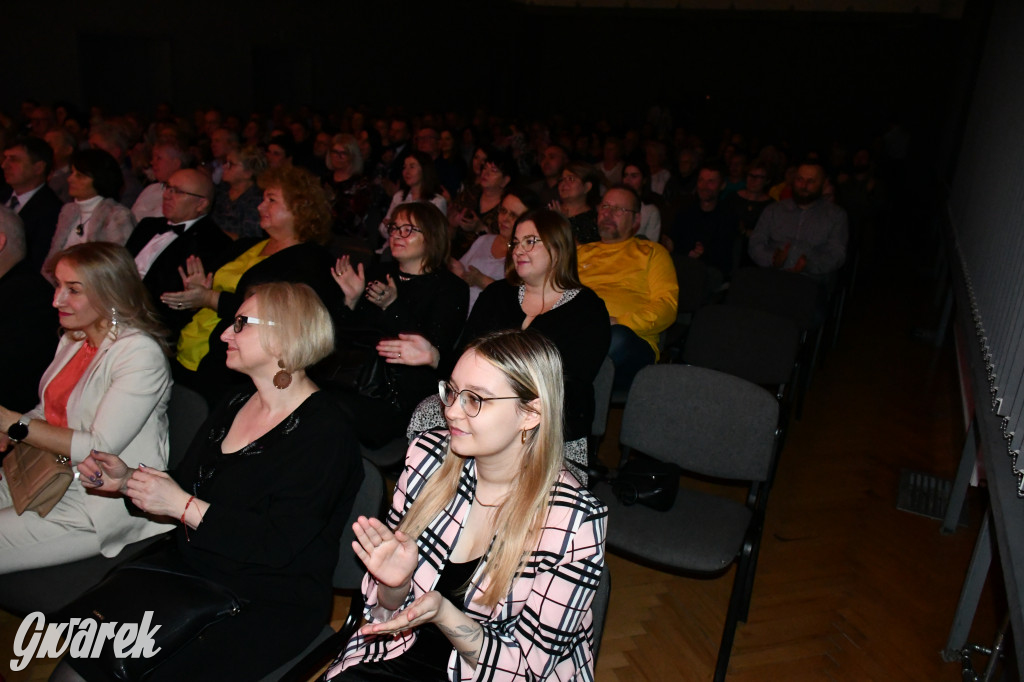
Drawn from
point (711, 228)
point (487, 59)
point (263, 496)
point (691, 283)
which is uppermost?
point (487, 59)

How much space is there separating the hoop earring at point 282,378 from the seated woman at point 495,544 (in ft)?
1.60

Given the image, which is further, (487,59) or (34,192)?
(487,59)

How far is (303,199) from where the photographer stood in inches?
148

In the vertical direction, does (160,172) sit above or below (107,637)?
above

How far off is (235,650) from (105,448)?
87cm

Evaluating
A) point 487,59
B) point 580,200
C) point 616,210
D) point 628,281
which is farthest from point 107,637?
point 487,59

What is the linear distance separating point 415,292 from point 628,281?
1197mm

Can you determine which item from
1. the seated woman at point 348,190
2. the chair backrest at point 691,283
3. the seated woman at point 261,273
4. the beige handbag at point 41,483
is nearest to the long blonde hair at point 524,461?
the beige handbag at point 41,483

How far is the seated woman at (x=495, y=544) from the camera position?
167 centimetres

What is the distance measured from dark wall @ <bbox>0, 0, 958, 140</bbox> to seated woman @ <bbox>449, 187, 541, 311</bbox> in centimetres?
869

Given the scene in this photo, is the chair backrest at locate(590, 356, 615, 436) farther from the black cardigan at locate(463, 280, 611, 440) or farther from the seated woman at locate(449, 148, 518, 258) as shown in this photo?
the seated woman at locate(449, 148, 518, 258)

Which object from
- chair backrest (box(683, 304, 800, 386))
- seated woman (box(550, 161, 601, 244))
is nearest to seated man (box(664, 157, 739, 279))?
seated woman (box(550, 161, 601, 244))

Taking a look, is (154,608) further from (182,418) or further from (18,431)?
(18,431)

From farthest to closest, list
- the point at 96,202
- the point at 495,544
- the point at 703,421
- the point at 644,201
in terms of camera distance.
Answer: the point at 644,201 → the point at 96,202 → the point at 703,421 → the point at 495,544
